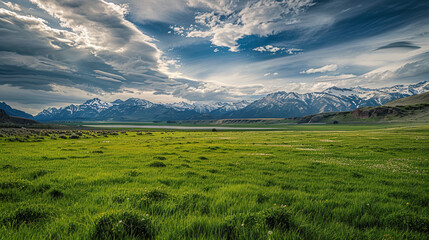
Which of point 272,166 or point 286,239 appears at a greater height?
point 286,239

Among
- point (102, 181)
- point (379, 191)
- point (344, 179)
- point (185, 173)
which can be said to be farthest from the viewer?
point (185, 173)

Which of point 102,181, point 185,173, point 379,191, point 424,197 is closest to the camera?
point 424,197

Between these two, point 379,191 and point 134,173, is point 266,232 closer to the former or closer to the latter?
point 379,191

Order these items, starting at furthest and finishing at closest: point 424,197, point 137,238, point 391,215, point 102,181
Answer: point 102,181
point 424,197
point 391,215
point 137,238

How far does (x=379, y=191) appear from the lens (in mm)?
8938

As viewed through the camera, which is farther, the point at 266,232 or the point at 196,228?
the point at 196,228

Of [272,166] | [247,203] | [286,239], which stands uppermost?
[286,239]

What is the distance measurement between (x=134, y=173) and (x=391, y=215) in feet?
41.3

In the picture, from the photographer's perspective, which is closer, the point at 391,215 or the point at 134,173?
the point at 391,215

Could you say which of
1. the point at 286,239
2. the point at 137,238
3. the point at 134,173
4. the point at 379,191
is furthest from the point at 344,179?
the point at 134,173

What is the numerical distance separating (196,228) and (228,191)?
368 centimetres

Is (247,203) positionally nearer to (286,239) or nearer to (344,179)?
(286,239)

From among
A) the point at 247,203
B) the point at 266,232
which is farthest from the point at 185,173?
the point at 266,232

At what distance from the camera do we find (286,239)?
414 cm
